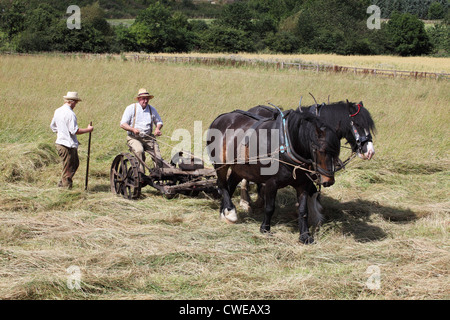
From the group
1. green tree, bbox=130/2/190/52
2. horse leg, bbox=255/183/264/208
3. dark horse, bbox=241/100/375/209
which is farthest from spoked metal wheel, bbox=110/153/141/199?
green tree, bbox=130/2/190/52

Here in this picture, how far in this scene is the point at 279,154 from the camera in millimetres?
6051

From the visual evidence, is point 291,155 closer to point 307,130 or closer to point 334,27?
point 307,130

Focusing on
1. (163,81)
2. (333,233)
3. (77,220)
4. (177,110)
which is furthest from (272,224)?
(163,81)

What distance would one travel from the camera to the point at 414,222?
689 cm

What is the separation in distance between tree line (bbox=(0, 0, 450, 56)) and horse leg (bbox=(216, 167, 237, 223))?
127 feet

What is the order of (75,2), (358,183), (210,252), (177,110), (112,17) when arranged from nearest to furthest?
(210,252)
(358,183)
(177,110)
(75,2)
(112,17)

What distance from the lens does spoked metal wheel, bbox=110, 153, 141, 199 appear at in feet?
25.1

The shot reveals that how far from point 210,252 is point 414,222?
3.10m

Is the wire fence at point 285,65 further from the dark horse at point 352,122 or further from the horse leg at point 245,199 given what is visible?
the dark horse at point 352,122

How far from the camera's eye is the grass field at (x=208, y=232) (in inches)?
185

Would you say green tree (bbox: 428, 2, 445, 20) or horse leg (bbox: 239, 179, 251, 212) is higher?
green tree (bbox: 428, 2, 445, 20)

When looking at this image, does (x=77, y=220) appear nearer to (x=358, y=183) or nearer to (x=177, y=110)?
(x=358, y=183)

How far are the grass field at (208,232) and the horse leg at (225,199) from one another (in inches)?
6.2

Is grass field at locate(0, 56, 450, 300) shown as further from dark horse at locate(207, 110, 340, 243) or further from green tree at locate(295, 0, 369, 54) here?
green tree at locate(295, 0, 369, 54)
